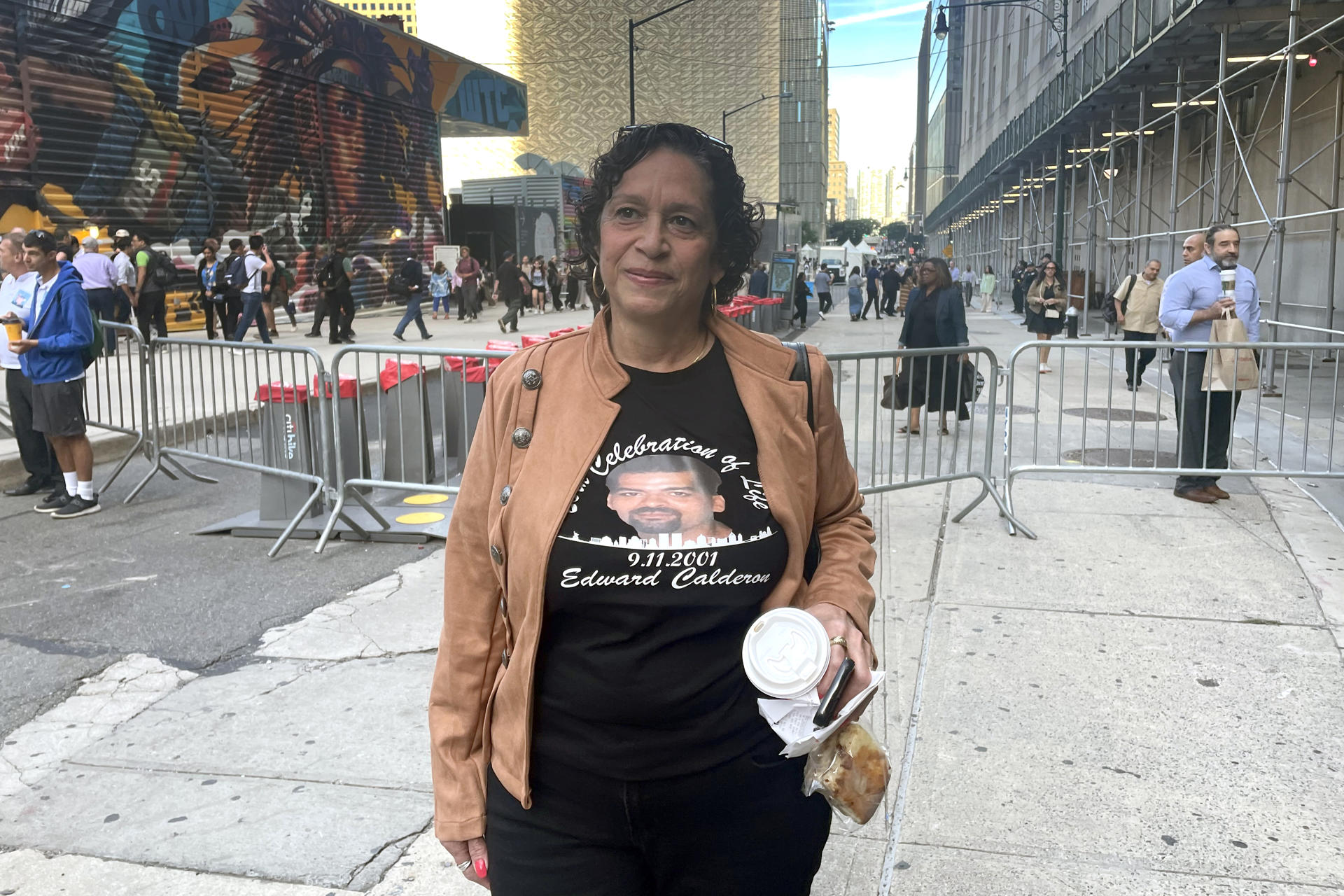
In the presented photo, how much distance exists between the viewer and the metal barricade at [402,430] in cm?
686

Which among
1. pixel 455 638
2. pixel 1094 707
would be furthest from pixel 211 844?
pixel 1094 707

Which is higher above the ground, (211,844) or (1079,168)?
(1079,168)

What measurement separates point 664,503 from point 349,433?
19.9 ft

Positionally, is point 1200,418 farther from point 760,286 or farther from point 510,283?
point 760,286

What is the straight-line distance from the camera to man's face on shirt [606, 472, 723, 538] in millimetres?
1704

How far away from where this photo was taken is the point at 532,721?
176 centimetres

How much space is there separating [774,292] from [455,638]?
2909 cm

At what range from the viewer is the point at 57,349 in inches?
302

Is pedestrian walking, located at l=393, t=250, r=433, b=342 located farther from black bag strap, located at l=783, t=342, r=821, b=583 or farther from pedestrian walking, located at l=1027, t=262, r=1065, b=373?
black bag strap, located at l=783, t=342, r=821, b=583

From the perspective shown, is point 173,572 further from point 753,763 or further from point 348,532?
point 753,763

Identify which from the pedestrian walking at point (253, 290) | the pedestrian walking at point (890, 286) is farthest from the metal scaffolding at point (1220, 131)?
the pedestrian walking at point (253, 290)

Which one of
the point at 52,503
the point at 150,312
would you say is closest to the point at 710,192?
the point at 52,503

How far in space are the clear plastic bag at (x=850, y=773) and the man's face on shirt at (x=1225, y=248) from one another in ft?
25.9

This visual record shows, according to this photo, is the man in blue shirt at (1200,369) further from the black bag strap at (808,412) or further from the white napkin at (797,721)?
the white napkin at (797,721)
